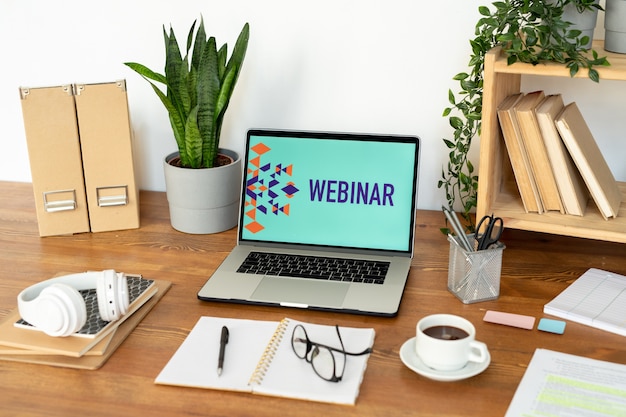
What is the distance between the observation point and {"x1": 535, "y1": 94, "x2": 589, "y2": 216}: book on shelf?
135cm

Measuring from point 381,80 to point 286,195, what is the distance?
0.37 m

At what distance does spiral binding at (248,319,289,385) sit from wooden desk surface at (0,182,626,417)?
30mm

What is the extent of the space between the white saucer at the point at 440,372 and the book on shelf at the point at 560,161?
0.44 m

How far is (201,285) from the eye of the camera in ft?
4.43

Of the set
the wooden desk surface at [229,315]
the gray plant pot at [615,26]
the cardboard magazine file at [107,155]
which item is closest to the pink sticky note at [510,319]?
the wooden desk surface at [229,315]

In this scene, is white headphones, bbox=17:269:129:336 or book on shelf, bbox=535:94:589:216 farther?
book on shelf, bbox=535:94:589:216

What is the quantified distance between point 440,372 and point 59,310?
0.55 meters

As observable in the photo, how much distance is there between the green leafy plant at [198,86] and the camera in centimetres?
150

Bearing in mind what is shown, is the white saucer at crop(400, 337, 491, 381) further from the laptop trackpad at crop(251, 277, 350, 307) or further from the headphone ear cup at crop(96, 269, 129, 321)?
the headphone ear cup at crop(96, 269, 129, 321)

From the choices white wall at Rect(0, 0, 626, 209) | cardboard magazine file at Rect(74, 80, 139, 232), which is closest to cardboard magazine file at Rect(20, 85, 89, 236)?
cardboard magazine file at Rect(74, 80, 139, 232)

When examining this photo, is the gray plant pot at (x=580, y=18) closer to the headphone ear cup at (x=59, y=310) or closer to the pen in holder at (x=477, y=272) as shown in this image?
the pen in holder at (x=477, y=272)

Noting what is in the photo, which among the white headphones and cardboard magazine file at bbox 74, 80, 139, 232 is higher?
cardboard magazine file at bbox 74, 80, 139, 232

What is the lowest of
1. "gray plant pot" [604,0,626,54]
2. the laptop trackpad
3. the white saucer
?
the white saucer

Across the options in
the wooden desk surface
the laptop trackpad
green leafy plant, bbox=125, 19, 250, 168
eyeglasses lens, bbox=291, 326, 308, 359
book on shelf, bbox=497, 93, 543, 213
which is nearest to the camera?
the wooden desk surface
